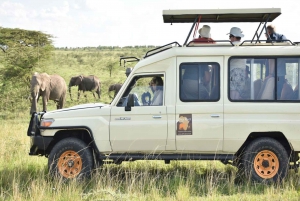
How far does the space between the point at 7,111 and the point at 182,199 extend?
18.6 meters

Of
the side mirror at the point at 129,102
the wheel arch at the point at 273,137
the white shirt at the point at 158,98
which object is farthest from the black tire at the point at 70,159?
the wheel arch at the point at 273,137

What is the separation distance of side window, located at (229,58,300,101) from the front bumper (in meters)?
3.17

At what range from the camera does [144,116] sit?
7.80m

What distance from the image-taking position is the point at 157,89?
790 centimetres

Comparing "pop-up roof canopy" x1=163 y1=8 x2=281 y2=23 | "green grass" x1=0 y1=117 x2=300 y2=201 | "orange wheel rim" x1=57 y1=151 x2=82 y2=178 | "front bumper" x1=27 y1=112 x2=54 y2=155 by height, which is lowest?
"green grass" x1=0 y1=117 x2=300 y2=201

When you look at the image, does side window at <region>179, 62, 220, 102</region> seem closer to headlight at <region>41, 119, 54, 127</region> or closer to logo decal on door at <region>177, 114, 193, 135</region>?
logo decal on door at <region>177, 114, 193, 135</region>

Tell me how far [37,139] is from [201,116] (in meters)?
2.76

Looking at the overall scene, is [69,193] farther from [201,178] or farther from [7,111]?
[7,111]

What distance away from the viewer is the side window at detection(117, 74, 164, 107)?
25.8 ft

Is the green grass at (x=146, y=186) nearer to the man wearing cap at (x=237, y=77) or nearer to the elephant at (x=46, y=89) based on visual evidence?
the man wearing cap at (x=237, y=77)

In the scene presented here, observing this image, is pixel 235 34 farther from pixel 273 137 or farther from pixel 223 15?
pixel 273 137

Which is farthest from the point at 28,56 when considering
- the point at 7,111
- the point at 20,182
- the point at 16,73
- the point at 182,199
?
the point at 182,199

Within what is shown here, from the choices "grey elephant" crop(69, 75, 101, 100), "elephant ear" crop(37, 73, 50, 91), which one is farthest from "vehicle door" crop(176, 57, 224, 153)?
"grey elephant" crop(69, 75, 101, 100)

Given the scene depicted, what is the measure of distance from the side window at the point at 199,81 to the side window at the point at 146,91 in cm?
37
